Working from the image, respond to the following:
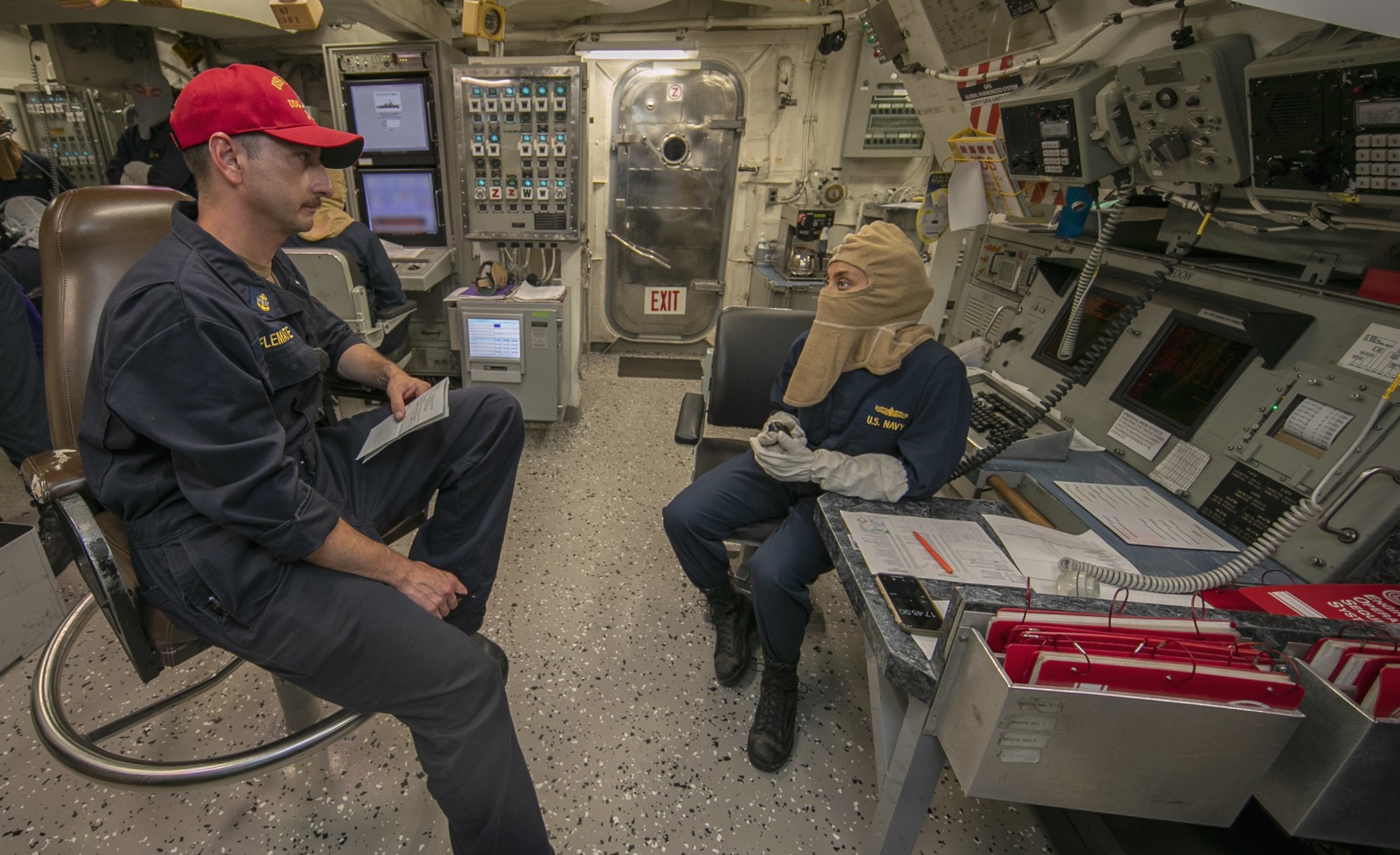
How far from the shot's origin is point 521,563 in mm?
2182

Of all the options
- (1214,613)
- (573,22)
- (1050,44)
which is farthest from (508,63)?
(1214,613)

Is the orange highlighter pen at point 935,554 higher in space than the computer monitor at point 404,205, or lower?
lower

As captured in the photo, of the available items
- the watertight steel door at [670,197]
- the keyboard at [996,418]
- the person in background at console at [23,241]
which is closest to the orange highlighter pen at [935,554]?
the keyboard at [996,418]

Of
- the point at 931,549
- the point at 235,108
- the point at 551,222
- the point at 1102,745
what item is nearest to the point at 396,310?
the point at 551,222

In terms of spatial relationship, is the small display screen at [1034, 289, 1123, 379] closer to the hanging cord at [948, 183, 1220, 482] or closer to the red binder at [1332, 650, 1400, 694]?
the hanging cord at [948, 183, 1220, 482]

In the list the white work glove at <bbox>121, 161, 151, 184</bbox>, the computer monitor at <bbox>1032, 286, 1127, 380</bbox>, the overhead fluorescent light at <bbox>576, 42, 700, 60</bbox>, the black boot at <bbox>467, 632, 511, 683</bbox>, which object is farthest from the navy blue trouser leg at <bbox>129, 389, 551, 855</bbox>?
the white work glove at <bbox>121, 161, 151, 184</bbox>

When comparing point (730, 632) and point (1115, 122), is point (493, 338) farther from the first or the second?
point (1115, 122)

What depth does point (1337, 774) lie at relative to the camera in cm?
66

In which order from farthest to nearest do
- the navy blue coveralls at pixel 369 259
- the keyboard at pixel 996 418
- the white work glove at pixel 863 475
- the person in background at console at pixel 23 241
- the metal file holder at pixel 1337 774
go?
the navy blue coveralls at pixel 369 259
the person in background at console at pixel 23 241
the keyboard at pixel 996 418
the white work glove at pixel 863 475
the metal file holder at pixel 1337 774

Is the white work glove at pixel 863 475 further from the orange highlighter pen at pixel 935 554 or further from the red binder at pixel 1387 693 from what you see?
the red binder at pixel 1387 693

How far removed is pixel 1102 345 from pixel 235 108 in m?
2.22

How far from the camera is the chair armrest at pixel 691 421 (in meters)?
1.75

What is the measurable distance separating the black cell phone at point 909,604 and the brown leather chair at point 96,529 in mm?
1039

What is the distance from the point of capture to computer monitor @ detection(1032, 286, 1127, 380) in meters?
1.77
